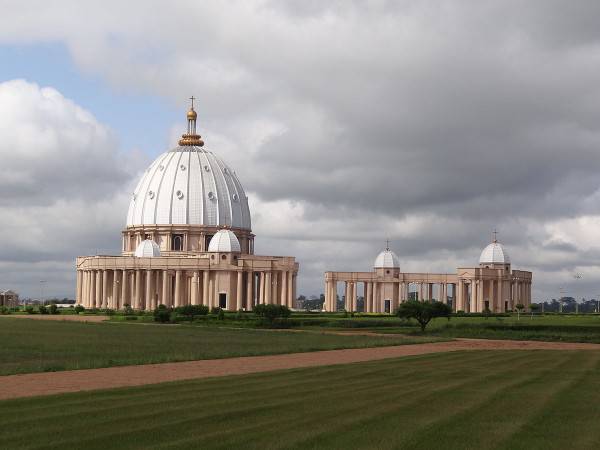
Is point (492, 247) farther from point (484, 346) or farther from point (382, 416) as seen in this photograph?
point (382, 416)

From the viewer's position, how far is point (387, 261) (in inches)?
5438

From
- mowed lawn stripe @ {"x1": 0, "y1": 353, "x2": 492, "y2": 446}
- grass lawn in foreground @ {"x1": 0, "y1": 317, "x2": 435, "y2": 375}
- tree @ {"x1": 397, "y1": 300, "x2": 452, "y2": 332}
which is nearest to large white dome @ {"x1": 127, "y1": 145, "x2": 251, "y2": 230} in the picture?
tree @ {"x1": 397, "y1": 300, "x2": 452, "y2": 332}

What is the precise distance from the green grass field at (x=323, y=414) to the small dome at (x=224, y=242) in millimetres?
96836

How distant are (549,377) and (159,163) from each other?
113 metres

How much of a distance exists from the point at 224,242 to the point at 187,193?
39.1 ft

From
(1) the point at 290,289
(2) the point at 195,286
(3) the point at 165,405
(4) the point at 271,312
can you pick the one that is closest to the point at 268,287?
(1) the point at 290,289

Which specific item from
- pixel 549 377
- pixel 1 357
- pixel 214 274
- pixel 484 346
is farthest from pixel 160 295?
pixel 549 377

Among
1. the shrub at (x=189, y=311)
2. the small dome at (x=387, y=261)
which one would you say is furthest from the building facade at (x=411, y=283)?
the shrub at (x=189, y=311)

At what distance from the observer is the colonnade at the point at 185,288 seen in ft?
406

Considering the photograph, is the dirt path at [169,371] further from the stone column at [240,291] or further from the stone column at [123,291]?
the stone column at [123,291]

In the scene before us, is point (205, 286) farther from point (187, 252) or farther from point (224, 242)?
point (187, 252)

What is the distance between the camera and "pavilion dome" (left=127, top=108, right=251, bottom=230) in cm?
13388

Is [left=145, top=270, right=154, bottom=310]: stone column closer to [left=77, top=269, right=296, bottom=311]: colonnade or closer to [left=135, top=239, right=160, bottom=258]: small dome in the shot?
[left=77, top=269, right=296, bottom=311]: colonnade

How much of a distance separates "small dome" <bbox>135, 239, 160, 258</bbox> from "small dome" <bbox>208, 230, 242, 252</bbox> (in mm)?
7381
